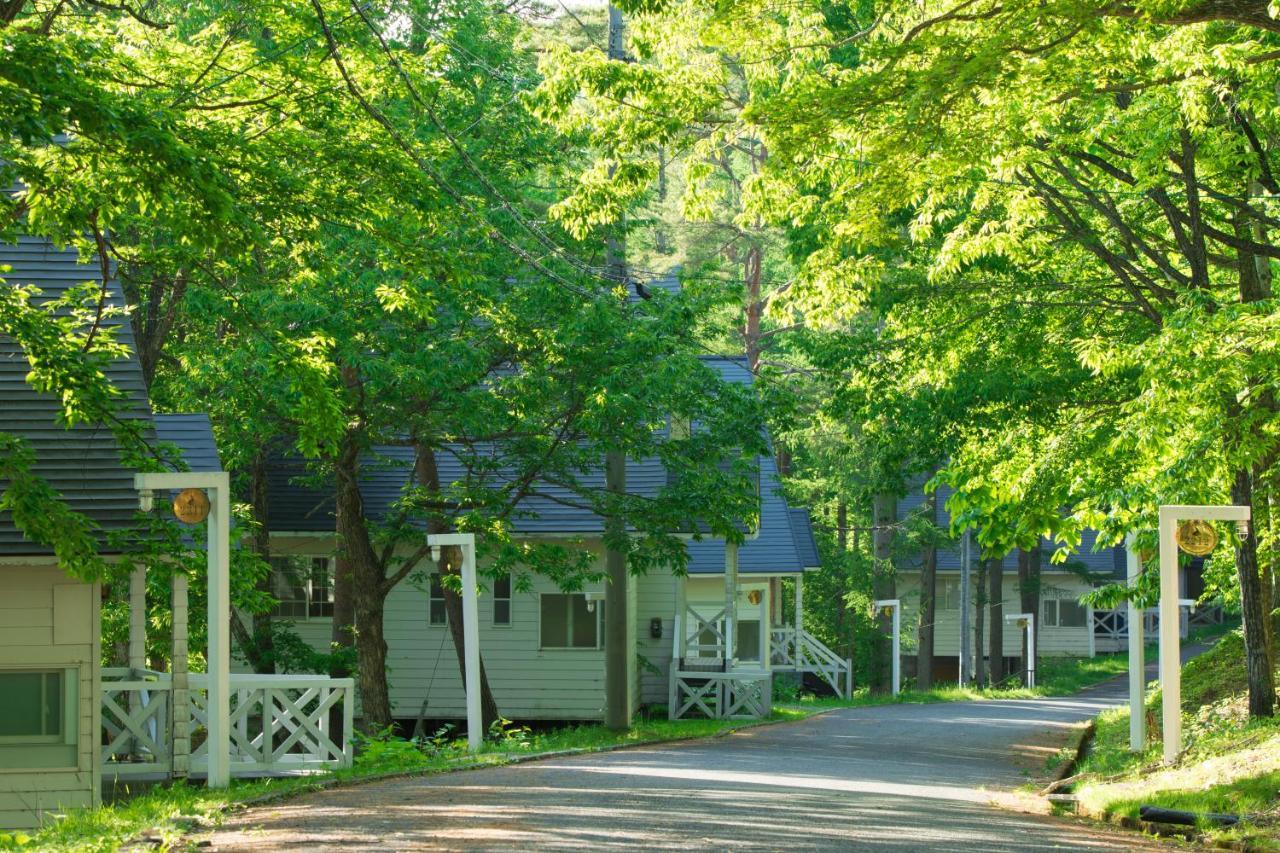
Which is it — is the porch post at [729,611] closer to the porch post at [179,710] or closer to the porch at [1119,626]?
the porch post at [179,710]

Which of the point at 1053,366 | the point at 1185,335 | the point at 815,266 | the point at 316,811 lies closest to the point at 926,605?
the point at 1053,366

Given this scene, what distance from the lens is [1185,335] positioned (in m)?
12.6

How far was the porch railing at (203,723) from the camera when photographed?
15141 millimetres

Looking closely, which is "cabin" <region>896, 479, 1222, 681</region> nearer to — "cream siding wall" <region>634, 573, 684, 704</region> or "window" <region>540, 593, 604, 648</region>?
"cream siding wall" <region>634, 573, 684, 704</region>

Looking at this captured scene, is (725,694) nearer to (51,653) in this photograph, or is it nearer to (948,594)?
(51,653)

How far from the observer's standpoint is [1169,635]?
47.2 feet

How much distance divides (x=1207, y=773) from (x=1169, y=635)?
6.02ft

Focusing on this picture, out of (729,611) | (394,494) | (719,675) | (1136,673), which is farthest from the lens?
(729,611)

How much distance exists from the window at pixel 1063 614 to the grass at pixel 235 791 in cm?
3243

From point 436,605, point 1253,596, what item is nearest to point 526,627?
point 436,605

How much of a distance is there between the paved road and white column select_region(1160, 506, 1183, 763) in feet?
6.25

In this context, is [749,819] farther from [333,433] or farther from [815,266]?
[815,266]

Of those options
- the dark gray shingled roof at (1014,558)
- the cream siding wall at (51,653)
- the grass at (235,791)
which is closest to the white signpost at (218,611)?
the grass at (235,791)

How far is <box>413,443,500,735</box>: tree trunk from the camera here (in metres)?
22.1
